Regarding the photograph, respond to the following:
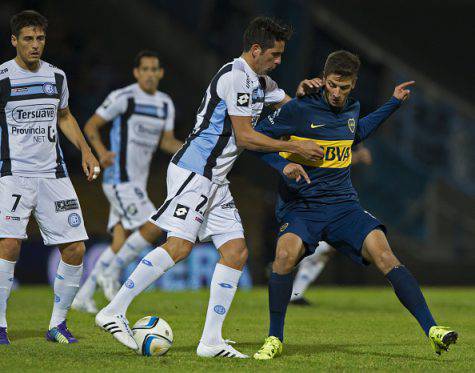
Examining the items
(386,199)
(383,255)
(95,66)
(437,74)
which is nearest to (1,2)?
(95,66)

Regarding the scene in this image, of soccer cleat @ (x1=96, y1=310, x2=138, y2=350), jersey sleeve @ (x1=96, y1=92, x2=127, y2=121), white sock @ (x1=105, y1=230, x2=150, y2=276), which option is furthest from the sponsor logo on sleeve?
jersey sleeve @ (x1=96, y1=92, x2=127, y2=121)

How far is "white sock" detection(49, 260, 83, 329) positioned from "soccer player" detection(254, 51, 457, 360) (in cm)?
149

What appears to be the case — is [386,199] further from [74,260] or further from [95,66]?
[74,260]

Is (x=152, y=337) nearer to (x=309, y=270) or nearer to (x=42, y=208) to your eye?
(x=42, y=208)

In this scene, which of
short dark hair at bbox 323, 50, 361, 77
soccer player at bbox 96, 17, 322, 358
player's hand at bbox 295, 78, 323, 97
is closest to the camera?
soccer player at bbox 96, 17, 322, 358

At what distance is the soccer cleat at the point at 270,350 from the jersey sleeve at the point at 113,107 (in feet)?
15.8

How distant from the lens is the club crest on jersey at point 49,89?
7.23 m

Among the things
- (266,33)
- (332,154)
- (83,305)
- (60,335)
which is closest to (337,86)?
(332,154)

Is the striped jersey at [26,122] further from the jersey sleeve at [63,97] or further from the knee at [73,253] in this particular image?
the knee at [73,253]

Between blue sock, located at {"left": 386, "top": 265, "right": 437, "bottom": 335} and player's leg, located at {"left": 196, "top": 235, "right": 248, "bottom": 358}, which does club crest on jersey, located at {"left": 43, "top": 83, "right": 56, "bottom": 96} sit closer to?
player's leg, located at {"left": 196, "top": 235, "right": 248, "bottom": 358}

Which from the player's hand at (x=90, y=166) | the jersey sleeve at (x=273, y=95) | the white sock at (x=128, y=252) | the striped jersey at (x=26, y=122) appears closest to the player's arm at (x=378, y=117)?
the jersey sleeve at (x=273, y=95)

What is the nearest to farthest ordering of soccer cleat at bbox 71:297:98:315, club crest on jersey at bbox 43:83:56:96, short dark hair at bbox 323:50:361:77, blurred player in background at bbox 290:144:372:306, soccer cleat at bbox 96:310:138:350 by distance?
soccer cleat at bbox 96:310:138:350
short dark hair at bbox 323:50:361:77
club crest on jersey at bbox 43:83:56:96
soccer cleat at bbox 71:297:98:315
blurred player in background at bbox 290:144:372:306

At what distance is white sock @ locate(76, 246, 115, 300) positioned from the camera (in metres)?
10.2

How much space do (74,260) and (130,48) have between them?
1252 centimetres
